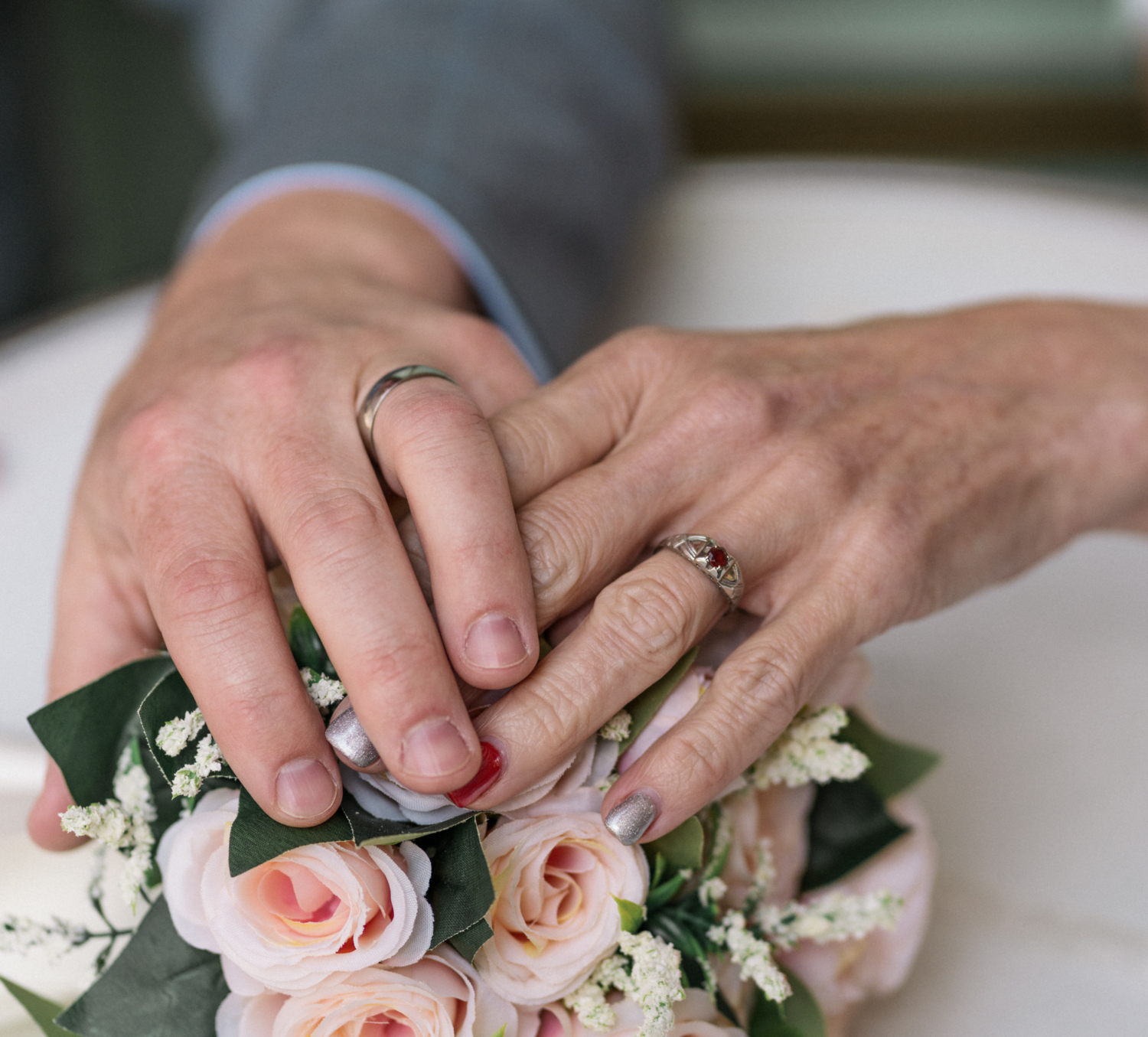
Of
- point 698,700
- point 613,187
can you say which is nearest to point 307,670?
point 698,700

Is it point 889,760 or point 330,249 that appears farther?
point 330,249

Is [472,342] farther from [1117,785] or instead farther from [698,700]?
[1117,785]

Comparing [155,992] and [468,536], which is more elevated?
[468,536]

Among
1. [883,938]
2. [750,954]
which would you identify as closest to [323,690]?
[750,954]

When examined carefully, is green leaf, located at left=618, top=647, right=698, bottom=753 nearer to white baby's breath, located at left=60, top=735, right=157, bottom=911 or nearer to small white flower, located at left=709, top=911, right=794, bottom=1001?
small white flower, located at left=709, top=911, right=794, bottom=1001

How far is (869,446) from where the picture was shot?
2.25ft

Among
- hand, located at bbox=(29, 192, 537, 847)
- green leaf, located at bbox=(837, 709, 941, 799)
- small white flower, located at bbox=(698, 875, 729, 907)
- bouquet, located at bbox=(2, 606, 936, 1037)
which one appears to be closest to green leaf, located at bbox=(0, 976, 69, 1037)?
bouquet, located at bbox=(2, 606, 936, 1037)

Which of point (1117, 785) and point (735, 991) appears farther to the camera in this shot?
point (1117, 785)

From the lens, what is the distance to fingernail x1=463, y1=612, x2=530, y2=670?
527mm

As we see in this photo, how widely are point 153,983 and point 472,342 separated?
16.1 inches

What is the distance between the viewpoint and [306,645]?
1.86 ft

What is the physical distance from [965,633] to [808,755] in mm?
387

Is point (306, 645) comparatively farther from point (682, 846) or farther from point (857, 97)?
point (857, 97)

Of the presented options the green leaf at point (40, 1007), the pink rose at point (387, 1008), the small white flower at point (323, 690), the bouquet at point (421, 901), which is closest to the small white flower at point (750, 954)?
the bouquet at point (421, 901)
